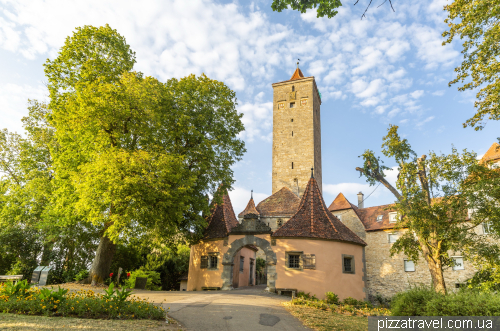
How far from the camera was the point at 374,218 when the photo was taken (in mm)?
29094

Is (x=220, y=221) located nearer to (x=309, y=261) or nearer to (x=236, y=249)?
(x=236, y=249)

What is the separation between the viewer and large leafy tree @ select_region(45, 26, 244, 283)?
1441 cm

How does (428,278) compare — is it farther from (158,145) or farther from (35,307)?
(35,307)

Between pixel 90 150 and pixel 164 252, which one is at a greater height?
pixel 90 150

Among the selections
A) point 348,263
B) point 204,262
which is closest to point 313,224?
point 348,263

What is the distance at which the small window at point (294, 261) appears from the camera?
16977 mm

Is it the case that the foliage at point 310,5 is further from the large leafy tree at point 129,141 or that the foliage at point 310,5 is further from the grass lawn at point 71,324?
the large leafy tree at point 129,141

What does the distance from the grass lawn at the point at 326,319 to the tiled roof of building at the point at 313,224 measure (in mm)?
5660

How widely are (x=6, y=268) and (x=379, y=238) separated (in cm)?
2883

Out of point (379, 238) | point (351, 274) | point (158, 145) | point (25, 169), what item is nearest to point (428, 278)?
point (379, 238)

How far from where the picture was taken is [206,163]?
18.1 metres

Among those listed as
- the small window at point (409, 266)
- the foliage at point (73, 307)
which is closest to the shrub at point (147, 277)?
the foliage at point (73, 307)

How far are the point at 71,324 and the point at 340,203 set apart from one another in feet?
93.4

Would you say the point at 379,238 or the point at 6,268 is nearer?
the point at 6,268
